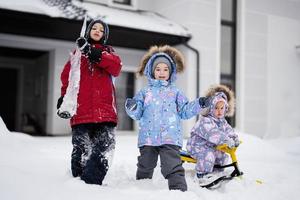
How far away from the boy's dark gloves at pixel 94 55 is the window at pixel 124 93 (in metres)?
6.90

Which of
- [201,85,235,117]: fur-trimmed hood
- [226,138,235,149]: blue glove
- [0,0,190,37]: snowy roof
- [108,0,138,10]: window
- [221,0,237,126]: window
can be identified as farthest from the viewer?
[221,0,237,126]: window

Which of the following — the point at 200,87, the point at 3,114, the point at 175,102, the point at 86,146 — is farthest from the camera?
the point at 3,114

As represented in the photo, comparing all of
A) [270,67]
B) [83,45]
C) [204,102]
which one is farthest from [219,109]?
[270,67]

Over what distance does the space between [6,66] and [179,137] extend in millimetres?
11065

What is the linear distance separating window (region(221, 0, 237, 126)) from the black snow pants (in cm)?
749

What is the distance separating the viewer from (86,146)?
9.69 feet

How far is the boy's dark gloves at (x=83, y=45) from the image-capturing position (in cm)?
281

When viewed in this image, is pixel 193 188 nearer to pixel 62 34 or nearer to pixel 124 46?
pixel 62 34

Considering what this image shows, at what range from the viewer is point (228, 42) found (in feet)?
33.6

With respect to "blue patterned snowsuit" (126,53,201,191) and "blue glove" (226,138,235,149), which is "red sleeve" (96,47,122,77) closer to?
"blue patterned snowsuit" (126,53,201,191)

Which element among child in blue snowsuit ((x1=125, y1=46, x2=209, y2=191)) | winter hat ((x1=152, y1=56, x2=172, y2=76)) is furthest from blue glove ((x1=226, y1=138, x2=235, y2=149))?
winter hat ((x1=152, y1=56, x2=172, y2=76))

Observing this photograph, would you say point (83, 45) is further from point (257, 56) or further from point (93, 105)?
point (257, 56)

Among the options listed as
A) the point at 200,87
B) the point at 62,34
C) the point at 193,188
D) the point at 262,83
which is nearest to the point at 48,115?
the point at 62,34

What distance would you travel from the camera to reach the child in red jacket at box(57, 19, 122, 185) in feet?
9.27
